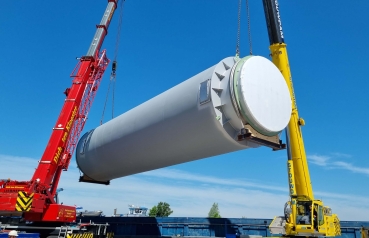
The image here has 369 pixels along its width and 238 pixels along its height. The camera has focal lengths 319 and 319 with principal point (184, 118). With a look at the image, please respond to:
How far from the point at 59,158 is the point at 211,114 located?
6.76 metres

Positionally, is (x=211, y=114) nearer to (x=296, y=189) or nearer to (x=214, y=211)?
(x=296, y=189)

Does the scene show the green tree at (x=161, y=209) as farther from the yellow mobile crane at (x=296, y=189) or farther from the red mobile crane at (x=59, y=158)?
the yellow mobile crane at (x=296, y=189)

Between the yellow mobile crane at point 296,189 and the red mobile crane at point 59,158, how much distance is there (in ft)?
23.3

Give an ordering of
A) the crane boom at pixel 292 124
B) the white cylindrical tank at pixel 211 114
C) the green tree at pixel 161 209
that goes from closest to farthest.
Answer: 1. the white cylindrical tank at pixel 211 114
2. the crane boom at pixel 292 124
3. the green tree at pixel 161 209

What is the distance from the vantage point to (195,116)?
6602mm

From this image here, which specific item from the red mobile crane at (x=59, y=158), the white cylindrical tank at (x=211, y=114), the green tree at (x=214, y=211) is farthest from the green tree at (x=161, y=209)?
the white cylindrical tank at (x=211, y=114)

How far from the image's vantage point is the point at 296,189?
11117 millimetres

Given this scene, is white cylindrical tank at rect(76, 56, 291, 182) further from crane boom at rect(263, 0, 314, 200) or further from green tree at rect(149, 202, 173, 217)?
green tree at rect(149, 202, 173, 217)

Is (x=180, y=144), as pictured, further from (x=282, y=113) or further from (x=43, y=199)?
(x=43, y=199)

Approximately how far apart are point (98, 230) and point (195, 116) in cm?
707

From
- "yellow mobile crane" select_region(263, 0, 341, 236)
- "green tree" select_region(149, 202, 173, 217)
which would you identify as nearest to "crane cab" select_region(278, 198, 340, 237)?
"yellow mobile crane" select_region(263, 0, 341, 236)

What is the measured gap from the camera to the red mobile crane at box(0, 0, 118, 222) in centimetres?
925

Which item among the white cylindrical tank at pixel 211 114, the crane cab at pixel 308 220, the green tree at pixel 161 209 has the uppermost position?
the green tree at pixel 161 209

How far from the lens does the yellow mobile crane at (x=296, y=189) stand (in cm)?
998
